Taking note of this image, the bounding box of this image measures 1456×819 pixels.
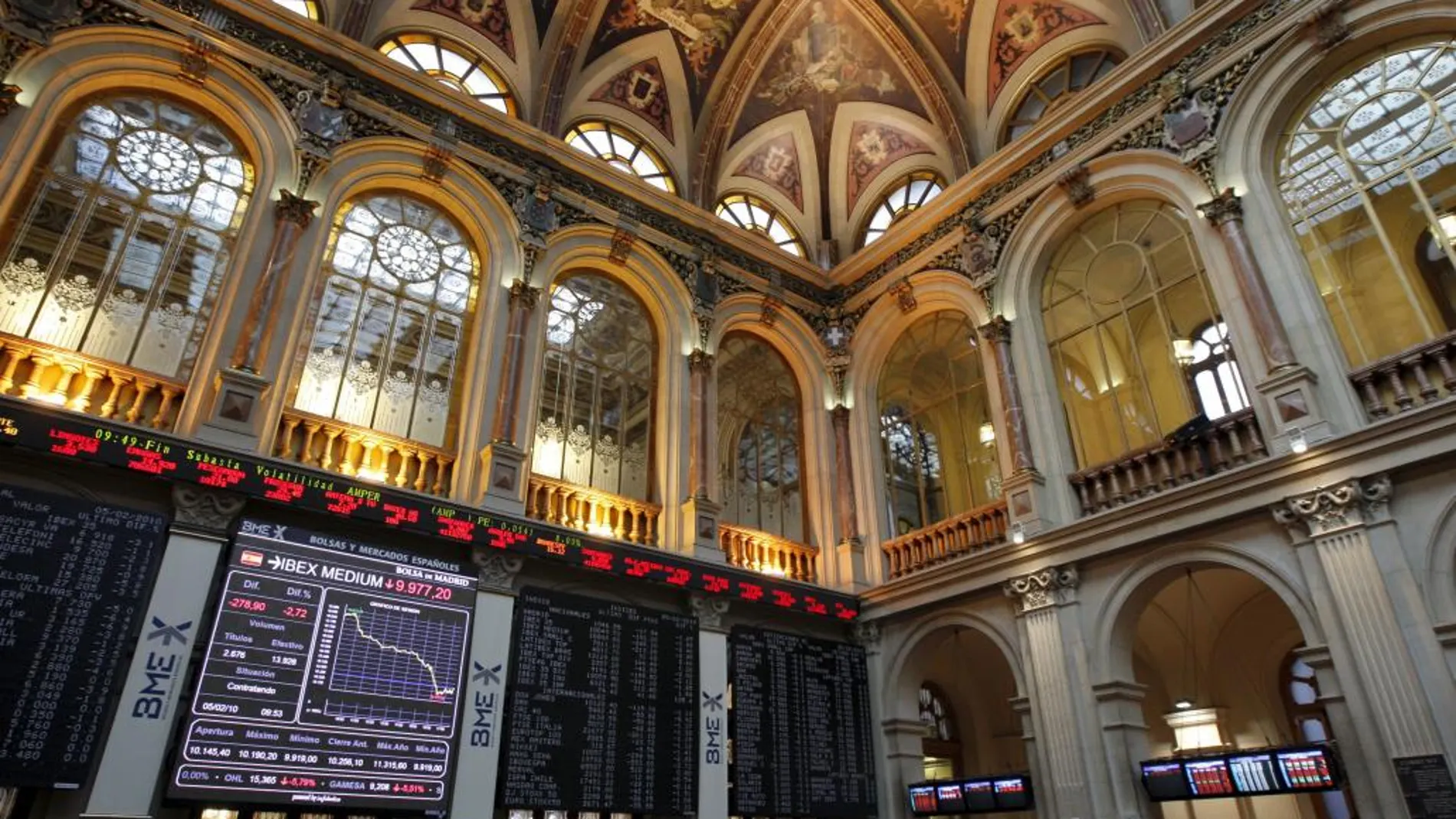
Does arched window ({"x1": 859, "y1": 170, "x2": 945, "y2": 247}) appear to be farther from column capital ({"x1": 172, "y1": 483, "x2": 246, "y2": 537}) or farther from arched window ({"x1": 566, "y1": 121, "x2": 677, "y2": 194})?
column capital ({"x1": 172, "y1": 483, "x2": 246, "y2": 537})

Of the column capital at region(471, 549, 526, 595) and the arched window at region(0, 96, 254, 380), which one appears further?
the column capital at region(471, 549, 526, 595)

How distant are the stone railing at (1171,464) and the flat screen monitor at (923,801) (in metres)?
4.13

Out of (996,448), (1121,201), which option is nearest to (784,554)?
(996,448)

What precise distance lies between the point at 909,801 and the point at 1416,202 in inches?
367

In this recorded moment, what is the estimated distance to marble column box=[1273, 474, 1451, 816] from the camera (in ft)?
24.7

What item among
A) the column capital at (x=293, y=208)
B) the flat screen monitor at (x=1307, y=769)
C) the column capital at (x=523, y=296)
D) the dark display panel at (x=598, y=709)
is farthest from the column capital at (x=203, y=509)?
the flat screen monitor at (x=1307, y=769)

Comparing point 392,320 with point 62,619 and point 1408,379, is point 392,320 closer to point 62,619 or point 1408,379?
point 62,619

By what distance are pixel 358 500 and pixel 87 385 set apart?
276 centimetres

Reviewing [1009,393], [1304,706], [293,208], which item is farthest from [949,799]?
[293,208]

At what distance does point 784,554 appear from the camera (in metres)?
13.2

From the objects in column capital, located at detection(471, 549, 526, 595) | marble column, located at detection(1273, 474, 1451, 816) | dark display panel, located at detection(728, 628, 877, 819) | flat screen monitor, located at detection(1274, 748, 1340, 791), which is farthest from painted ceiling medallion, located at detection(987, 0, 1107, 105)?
column capital, located at detection(471, 549, 526, 595)

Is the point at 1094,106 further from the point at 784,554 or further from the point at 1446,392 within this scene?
the point at 784,554

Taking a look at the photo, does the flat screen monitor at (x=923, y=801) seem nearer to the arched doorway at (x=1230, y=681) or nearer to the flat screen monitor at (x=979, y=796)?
the flat screen monitor at (x=979, y=796)

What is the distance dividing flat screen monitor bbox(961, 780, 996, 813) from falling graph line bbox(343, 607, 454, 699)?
637cm
